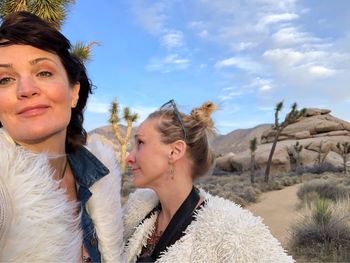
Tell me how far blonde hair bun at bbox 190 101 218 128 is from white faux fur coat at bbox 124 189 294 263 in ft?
2.01

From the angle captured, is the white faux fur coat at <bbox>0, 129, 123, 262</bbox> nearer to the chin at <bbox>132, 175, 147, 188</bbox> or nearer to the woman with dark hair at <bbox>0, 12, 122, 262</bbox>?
the woman with dark hair at <bbox>0, 12, 122, 262</bbox>

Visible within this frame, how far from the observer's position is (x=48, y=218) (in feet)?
4.41

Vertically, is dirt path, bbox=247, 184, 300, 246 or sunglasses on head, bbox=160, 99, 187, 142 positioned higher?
sunglasses on head, bbox=160, 99, 187, 142

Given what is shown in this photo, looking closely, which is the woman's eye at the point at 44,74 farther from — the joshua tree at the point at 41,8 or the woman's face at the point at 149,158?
the joshua tree at the point at 41,8

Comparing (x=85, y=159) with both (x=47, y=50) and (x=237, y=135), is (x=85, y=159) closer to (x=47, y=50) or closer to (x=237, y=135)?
(x=47, y=50)

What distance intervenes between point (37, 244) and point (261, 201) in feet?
54.0

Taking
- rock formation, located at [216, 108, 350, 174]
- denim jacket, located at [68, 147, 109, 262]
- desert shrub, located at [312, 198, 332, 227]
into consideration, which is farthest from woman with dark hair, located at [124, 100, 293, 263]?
rock formation, located at [216, 108, 350, 174]

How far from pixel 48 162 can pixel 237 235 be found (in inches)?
38.5

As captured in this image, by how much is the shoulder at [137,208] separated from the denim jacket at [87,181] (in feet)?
2.12

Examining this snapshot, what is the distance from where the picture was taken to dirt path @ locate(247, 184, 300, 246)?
11.3 metres

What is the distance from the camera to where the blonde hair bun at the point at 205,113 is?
278 centimetres

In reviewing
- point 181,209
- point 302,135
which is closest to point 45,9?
point 181,209

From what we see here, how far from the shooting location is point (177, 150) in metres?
2.71

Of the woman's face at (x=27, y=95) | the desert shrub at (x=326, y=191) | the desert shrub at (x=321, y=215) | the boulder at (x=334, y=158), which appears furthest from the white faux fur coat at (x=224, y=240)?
the boulder at (x=334, y=158)
